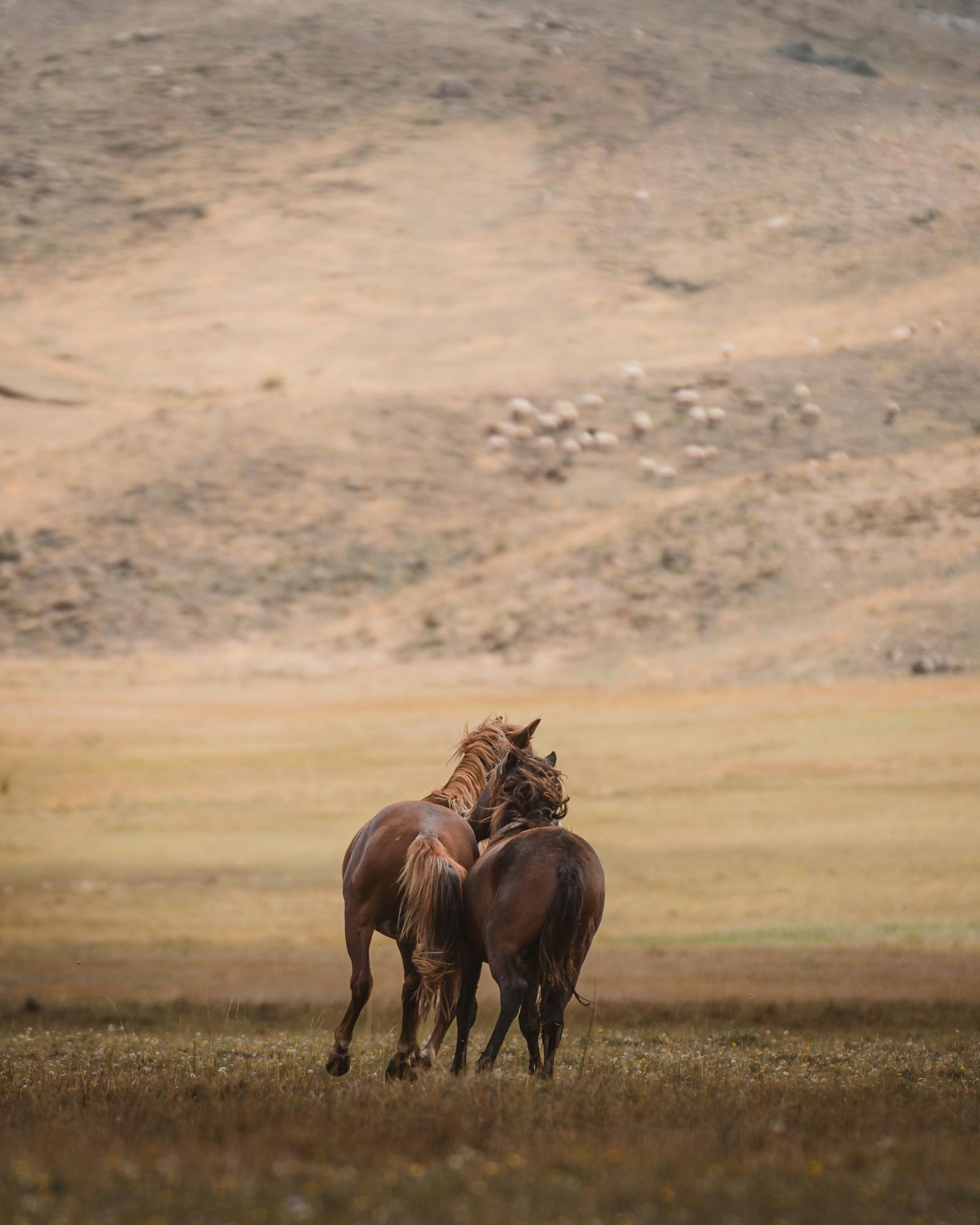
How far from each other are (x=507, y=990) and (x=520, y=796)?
1709mm

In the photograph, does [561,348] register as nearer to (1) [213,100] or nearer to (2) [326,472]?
(2) [326,472]

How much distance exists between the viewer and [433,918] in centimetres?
1124

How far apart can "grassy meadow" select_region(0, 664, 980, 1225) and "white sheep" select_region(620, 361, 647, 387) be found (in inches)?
1465

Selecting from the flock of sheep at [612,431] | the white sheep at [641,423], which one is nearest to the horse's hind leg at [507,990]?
the flock of sheep at [612,431]

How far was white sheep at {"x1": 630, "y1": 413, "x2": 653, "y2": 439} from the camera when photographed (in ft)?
279

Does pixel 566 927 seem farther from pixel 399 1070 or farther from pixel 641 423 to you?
pixel 641 423

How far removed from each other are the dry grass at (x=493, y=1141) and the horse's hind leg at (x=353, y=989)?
0.53ft

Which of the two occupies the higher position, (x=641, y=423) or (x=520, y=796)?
(x=520, y=796)

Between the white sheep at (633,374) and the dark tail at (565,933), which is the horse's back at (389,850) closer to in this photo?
the dark tail at (565,933)

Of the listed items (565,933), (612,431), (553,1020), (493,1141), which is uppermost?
(493,1141)

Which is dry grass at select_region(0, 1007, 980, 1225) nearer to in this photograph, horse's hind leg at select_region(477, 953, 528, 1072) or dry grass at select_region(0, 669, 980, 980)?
horse's hind leg at select_region(477, 953, 528, 1072)

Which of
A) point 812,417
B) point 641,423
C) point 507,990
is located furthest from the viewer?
point 641,423

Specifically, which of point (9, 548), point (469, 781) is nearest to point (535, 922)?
point (469, 781)

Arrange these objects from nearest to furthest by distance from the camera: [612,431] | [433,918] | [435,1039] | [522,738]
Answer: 1. [435,1039]
2. [433,918]
3. [522,738]
4. [612,431]
